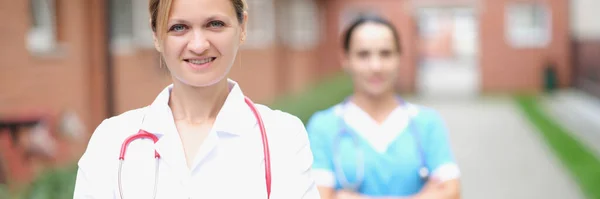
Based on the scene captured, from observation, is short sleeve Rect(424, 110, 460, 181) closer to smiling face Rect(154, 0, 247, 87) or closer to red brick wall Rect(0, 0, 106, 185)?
smiling face Rect(154, 0, 247, 87)

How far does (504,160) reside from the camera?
11016mm

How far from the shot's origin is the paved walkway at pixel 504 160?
28.8ft

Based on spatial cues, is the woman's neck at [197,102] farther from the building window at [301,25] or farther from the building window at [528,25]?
the building window at [528,25]

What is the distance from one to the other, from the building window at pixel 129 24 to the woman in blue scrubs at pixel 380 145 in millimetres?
8441

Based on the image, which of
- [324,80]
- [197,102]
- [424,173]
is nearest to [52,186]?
[424,173]

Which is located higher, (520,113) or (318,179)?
(318,179)

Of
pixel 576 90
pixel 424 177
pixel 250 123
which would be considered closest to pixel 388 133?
pixel 424 177

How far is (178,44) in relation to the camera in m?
1.63

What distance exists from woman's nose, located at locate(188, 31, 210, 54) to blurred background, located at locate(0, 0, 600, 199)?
1035mm

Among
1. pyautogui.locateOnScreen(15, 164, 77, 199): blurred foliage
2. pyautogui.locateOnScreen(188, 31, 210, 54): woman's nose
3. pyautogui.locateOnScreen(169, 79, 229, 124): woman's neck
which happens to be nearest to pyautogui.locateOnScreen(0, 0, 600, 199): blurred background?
pyautogui.locateOnScreen(15, 164, 77, 199): blurred foliage

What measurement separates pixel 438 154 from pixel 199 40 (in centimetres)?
133

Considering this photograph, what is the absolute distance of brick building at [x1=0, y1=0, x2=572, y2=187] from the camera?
A: 8555 mm

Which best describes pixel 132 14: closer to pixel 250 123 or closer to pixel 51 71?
pixel 51 71

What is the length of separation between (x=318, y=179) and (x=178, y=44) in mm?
1193
